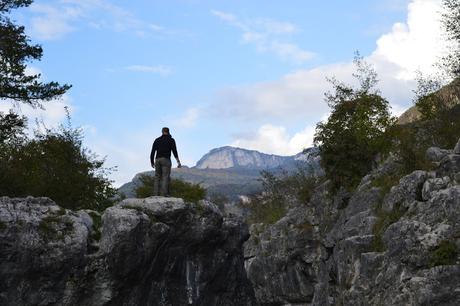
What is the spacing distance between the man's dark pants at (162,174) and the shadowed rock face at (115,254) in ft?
2.20

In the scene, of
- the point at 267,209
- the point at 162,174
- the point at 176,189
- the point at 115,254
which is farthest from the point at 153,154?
the point at 267,209

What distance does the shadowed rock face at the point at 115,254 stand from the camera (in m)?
19.8

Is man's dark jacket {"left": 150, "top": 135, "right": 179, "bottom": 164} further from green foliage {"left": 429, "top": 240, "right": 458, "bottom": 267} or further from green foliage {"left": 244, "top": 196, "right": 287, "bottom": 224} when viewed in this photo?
green foliage {"left": 244, "top": 196, "right": 287, "bottom": 224}

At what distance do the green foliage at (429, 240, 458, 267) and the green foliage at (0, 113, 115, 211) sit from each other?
2229 cm

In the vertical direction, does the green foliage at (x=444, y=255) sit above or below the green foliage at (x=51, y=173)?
below

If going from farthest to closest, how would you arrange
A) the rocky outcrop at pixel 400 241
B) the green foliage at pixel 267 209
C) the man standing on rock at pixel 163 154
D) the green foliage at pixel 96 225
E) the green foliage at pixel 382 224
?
the green foliage at pixel 267 209
the green foliage at pixel 382 224
the man standing on rock at pixel 163 154
the green foliage at pixel 96 225
the rocky outcrop at pixel 400 241

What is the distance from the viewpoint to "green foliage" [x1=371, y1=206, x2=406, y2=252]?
23.9m

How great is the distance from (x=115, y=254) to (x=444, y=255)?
12804 millimetres

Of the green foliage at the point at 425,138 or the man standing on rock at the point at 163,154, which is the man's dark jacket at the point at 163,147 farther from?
the green foliage at the point at 425,138

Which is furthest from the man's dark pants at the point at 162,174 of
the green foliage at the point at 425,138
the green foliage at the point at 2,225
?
the green foliage at the point at 425,138

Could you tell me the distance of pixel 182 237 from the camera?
23797mm

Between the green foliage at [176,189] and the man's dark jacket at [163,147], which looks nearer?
the man's dark jacket at [163,147]

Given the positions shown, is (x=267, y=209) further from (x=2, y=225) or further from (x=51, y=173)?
(x=2, y=225)

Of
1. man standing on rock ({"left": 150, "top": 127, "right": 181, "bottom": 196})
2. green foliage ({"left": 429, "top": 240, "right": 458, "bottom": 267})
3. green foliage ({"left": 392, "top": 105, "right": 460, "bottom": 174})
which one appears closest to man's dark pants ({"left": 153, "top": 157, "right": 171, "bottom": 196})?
man standing on rock ({"left": 150, "top": 127, "right": 181, "bottom": 196})
